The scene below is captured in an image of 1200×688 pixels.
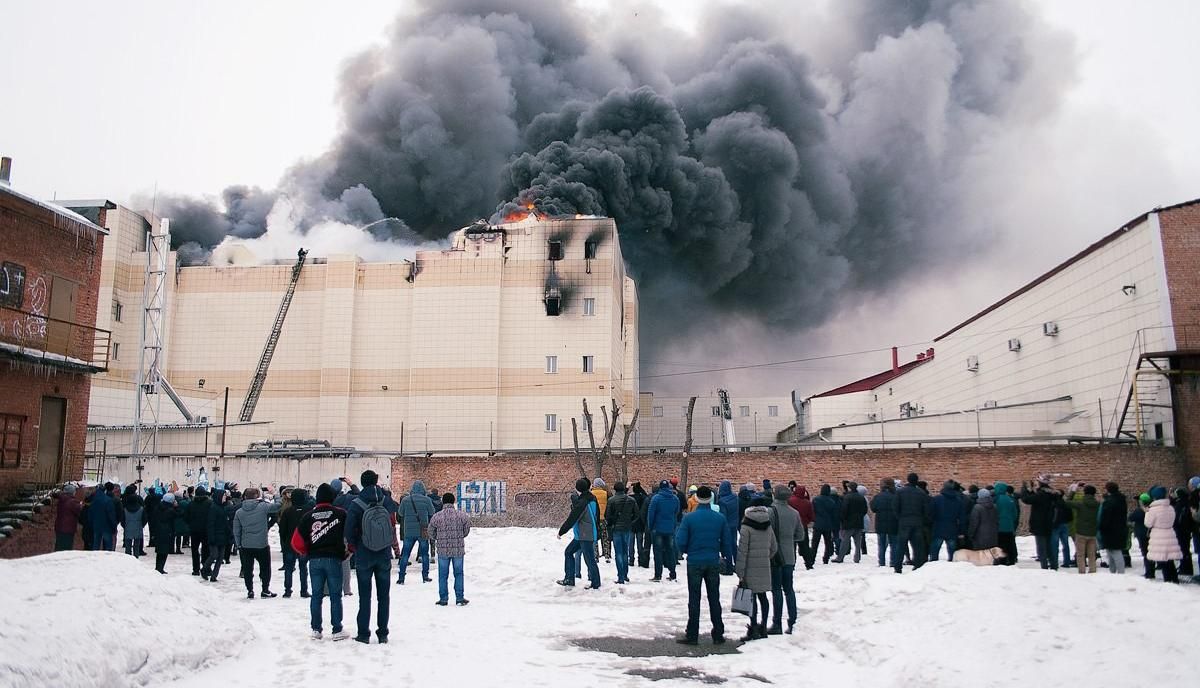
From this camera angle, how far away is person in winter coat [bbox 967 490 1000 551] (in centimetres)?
1416

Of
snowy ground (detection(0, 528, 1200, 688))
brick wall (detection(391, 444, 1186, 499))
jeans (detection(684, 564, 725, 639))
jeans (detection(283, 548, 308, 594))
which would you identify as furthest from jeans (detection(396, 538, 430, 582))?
brick wall (detection(391, 444, 1186, 499))

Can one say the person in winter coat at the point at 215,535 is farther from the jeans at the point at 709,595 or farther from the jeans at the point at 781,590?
the jeans at the point at 781,590

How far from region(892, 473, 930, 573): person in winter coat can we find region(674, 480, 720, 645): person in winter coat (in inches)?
250

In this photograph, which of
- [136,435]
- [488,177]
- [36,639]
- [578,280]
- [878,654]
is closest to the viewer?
[36,639]

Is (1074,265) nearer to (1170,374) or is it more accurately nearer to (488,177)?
(1170,374)

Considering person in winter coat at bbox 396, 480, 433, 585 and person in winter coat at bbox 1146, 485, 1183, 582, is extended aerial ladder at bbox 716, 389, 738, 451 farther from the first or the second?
person in winter coat at bbox 1146, 485, 1183, 582

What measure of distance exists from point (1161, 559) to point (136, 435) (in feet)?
124

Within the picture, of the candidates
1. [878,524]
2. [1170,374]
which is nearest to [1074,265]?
[1170,374]

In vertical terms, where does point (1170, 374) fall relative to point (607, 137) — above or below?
below

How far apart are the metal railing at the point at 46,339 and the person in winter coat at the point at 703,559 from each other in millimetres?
16749

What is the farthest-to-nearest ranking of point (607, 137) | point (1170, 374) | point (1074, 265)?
point (607, 137), point (1074, 265), point (1170, 374)

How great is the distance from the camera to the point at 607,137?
51.3 m

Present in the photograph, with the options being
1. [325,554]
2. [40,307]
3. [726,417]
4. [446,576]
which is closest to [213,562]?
[446,576]

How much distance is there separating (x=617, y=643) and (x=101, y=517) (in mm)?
11911
